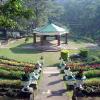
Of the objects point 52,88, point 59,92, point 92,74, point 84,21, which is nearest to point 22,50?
point 92,74

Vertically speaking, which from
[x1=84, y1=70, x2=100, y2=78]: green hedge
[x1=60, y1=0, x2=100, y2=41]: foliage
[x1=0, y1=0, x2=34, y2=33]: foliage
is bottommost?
[x1=60, y1=0, x2=100, y2=41]: foliage

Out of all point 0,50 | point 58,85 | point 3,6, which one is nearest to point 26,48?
point 0,50

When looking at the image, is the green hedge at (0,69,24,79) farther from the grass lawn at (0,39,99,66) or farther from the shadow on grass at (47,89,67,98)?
the grass lawn at (0,39,99,66)

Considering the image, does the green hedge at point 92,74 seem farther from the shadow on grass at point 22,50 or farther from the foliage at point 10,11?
the shadow on grass at point 22,50

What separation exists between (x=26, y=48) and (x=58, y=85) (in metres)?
21.2

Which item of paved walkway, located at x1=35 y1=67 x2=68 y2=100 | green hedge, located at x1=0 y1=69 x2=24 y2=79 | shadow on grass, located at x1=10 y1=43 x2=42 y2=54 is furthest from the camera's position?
shadow on grass, located at x1=10 y1=43 x2=42 y2=54

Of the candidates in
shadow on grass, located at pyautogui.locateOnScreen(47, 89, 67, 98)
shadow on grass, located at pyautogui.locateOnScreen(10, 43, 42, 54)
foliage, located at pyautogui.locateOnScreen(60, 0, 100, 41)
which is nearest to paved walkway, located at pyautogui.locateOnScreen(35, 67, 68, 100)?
shadow on grass, located at pyautogui.locateOnScreen(47, 89, 67, 98)

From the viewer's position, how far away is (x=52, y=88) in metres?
19.2

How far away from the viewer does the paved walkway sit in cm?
1723

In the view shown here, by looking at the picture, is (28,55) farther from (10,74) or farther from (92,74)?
(92,74)

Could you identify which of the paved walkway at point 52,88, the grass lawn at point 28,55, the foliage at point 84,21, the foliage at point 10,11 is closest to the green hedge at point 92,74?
the paved walkway at point 52,88

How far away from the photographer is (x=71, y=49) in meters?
40.2

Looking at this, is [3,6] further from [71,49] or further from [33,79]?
[71,49]

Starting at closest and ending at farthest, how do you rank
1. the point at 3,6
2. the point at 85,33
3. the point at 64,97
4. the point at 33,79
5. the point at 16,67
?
1. the point at 3,6
2. the point at 64,97
3. the point at 33,79
4. the point at 16,67
5. the point at 85,33
